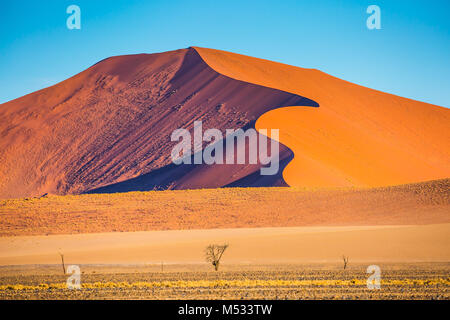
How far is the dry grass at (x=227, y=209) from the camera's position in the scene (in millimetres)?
35812

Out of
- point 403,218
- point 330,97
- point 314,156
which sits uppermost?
point 330,97

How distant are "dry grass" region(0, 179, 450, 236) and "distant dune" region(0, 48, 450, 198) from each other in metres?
5.50

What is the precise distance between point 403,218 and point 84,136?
47040mm

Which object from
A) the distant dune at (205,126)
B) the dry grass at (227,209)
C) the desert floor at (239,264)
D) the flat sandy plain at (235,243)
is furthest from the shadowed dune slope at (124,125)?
the desert floor at (239,264)

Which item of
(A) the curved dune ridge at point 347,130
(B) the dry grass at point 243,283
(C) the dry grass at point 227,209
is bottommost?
(B) the dry grass at point 243,283

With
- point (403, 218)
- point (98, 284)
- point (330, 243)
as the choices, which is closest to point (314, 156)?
point (403, 218)

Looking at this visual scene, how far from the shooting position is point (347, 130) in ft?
210

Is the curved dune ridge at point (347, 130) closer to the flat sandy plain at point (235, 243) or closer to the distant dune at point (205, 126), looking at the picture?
the distant dune at point (205, 126)

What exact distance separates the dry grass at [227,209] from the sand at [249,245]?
276 centimetres

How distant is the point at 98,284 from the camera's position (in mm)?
15273

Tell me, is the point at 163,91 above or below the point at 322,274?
above

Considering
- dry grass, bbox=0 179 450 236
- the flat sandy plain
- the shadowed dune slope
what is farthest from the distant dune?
the flat sandy plain
